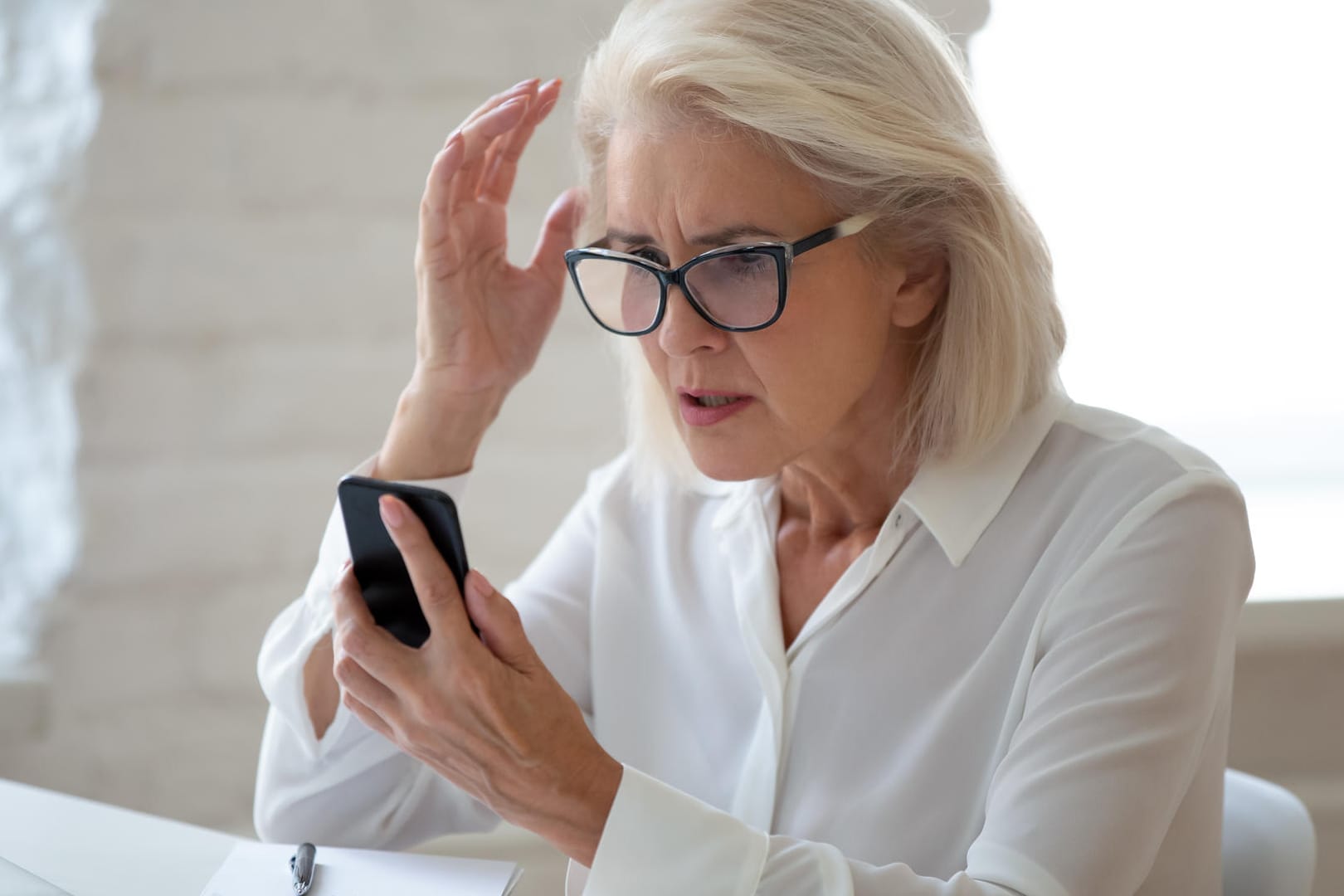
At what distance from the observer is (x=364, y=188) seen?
1.78 meters

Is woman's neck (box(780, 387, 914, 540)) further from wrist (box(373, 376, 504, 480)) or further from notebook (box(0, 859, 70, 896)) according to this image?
notebook (box(0, 859, 70, 896))

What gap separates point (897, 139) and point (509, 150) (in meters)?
0.51

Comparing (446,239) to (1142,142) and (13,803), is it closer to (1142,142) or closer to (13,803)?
(13,803)

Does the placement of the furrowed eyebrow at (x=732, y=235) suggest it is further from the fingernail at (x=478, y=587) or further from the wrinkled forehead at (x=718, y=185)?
the fingernail at (x=478, y=587)

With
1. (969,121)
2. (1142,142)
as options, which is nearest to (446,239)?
(969,121)

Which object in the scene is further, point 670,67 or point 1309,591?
point 1309,591

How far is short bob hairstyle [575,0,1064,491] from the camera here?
1140 mm

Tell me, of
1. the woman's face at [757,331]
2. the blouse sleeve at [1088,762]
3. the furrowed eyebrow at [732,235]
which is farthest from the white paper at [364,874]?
the furrowed eyebrow at [732,235]

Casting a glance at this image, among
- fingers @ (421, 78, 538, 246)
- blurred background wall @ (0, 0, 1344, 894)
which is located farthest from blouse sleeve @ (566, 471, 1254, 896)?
→ blurred background wall @ (0, 0, 1344, 894)

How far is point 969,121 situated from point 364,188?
91cm

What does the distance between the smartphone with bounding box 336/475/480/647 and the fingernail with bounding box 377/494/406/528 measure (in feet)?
0.04

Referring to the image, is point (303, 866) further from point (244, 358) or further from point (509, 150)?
point (244, 358)

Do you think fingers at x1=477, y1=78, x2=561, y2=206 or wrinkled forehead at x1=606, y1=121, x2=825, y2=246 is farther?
fingers at x1=477, y1=78, x2=561, y2=206

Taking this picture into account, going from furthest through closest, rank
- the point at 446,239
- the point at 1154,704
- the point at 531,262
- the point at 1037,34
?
1. the point at 1037,34
2. the point at 531,262
3. the point at 446,239
4. the point at 1154,704
